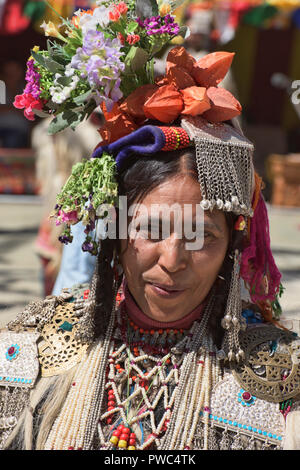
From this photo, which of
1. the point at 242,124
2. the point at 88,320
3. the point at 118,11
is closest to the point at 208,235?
the point at 88,320

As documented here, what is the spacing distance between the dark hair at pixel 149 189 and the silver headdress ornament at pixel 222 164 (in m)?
0.05

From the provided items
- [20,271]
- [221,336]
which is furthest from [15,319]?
[20,271]

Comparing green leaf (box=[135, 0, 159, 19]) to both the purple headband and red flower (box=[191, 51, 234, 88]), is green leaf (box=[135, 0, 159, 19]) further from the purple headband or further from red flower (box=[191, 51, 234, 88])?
the purple headband

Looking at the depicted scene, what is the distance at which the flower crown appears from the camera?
1.73 meters

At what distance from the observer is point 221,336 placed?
1955mm

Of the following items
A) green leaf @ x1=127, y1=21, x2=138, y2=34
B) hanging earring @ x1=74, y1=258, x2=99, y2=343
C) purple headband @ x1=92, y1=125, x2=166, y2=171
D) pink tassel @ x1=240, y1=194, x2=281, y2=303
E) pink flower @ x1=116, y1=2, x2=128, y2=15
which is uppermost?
pink flower @ x1=116, y1=2, x2=128, y2=15

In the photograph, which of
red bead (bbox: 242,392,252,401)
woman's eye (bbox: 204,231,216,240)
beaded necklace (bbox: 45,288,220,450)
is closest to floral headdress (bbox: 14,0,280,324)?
woman's eye (bbox: 204,231,216,240)

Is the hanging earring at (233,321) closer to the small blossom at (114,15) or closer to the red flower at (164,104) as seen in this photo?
the red flower at (164,104)

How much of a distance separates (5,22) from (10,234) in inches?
142

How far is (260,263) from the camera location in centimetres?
204

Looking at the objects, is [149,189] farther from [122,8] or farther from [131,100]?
[122,8]

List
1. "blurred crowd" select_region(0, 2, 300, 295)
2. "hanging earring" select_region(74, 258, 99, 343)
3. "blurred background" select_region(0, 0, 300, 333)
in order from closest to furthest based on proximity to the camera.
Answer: "hanging earring" select_region(74, 258, 99, 343), "blurred crowd" select_region(0, 2, 300, 295), "blurred background" select_region(0, 0, 300, 333)
